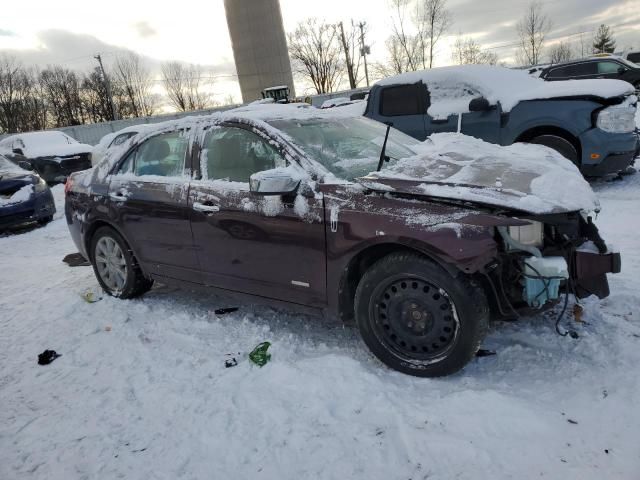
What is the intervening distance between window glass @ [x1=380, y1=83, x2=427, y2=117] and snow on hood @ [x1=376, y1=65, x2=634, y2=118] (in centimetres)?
11

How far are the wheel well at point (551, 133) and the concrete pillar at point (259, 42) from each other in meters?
48.1

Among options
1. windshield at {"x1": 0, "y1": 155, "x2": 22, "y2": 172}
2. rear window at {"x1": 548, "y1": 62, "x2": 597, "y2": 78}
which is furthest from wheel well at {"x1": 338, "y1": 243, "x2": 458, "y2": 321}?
rear window at {"x1": 548, "y1": 62, "x2": 597, "y2": 78}

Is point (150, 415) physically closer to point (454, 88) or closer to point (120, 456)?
point (120, 456)

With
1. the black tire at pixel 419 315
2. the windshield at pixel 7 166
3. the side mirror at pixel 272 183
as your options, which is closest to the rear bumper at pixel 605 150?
the black tire at pixel 419 315

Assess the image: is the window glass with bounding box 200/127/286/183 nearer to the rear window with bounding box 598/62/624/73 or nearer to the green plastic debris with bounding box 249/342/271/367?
the green plastic debris with bounding box 249/342/271/367

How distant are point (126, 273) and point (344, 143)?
2397 millimetres

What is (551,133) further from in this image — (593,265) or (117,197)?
(117,197)

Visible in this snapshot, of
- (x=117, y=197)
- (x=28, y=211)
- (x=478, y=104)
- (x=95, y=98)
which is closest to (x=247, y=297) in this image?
(x=117, y=197)

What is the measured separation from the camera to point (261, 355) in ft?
10.5

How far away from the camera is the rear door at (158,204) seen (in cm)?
371

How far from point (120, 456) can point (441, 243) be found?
6.62 ft

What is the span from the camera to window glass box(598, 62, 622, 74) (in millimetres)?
16688

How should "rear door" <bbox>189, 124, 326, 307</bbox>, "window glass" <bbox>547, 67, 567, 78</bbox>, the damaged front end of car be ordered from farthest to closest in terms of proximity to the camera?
"window glass" <bbox>547, 67, 567, 78</bbox>, "rear door" <bbox>189, 124, 326, 307</bbox>, the damaged front end of car

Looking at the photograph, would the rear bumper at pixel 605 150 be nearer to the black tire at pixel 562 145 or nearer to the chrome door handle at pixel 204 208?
the black tire at pixel 562 145
